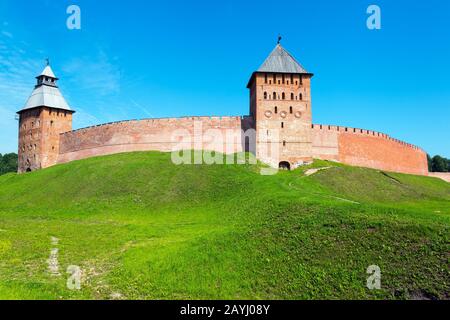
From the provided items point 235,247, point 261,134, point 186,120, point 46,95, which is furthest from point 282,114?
point 46,95

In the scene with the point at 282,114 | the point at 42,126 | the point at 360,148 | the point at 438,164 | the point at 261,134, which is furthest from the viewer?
the point at 438,164

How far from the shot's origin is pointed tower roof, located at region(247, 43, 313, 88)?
37.0 meters

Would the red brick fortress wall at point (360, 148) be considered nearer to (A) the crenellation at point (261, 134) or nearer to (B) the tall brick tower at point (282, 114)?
(A) the crenellation at point (261, 134)

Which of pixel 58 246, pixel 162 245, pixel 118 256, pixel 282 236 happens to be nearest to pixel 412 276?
pixel 282 236

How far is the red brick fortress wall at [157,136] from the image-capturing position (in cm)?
3769

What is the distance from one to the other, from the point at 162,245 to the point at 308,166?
72.2 feet

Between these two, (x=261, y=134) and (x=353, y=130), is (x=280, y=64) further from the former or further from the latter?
(x=353, y=130)

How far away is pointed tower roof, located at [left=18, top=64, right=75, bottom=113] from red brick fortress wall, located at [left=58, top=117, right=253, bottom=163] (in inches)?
188

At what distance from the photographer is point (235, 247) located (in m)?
13.6

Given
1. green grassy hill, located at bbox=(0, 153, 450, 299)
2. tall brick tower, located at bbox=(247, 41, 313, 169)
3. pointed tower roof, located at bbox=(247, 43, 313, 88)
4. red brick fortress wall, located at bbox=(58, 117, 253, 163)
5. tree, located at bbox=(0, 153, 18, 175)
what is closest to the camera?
green grassy hill, located at bbox=(0, 153, 450, 299)

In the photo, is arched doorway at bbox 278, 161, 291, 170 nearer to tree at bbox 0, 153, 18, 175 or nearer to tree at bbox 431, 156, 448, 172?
tree at bbox 431, 156, 448, 172

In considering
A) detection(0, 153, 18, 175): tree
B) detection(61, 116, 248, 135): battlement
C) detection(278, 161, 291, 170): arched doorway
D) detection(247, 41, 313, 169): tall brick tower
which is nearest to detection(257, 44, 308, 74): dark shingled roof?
detection(247, 41, 313, 169): tall brick tower

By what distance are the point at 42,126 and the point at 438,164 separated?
247ft

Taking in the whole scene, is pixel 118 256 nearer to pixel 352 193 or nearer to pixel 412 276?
pixel 412 276
